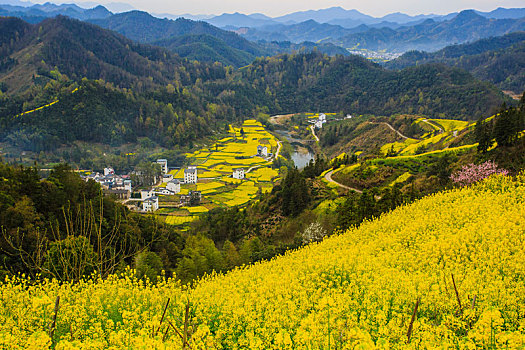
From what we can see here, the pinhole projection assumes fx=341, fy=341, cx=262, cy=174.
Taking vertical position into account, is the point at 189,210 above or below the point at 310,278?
below

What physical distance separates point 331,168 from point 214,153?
43.4 metres

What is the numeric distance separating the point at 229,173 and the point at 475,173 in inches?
1912

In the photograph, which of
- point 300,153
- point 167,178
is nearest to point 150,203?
point 167,178

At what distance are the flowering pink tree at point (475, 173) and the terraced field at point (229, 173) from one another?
31781 millimetres

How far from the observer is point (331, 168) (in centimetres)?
4928

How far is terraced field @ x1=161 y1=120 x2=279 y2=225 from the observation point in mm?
52438

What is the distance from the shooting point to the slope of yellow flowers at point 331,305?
552 centimetres

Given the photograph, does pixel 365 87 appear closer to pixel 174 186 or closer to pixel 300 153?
pixel 300 153

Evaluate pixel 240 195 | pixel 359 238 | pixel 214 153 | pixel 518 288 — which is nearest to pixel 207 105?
pixel 214 153

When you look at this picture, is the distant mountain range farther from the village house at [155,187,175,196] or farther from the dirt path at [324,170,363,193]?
the dirt path at [324,170,363,193]

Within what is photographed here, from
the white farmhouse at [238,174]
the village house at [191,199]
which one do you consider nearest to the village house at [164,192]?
the village house at [191,199]

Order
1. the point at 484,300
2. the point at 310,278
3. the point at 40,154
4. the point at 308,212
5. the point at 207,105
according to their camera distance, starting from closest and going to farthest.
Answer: the point at 484,300, the point at 310,278, the point at 308,212, the point at 40,154, the point at 207,105

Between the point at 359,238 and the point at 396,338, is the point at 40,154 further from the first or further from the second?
the point at 396,338

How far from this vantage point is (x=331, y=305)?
7023mm
